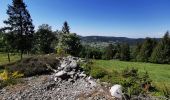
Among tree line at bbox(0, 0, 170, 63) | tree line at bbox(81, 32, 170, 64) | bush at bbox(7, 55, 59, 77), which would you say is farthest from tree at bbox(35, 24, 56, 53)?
bush at bbox(7, 55, 59, 77)

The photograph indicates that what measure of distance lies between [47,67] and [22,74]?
194 centimetres

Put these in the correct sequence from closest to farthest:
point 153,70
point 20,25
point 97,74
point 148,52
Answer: point 97,74
point 153,70
point 20,25
point 148,52

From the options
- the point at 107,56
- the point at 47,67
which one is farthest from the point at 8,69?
the point at 107,56

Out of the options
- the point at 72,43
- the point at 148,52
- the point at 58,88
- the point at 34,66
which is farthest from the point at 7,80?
the point at 148,52

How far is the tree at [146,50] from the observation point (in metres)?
54.1

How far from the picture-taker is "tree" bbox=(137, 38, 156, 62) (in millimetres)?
54125

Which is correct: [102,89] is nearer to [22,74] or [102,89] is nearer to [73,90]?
[73,90]

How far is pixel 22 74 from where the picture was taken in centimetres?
1478

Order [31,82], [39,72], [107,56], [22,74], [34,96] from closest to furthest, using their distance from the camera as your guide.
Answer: [34,96] < [31,82] < [22,74] < [39,72] < [107,56]

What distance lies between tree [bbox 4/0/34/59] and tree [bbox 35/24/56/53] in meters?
17.8

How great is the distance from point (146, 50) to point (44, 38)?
80.3ft

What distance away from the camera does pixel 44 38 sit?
182 feet

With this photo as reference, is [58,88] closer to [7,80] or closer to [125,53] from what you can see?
[7,80]

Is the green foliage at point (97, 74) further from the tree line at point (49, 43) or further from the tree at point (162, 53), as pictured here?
the tree at point (162, 53)
